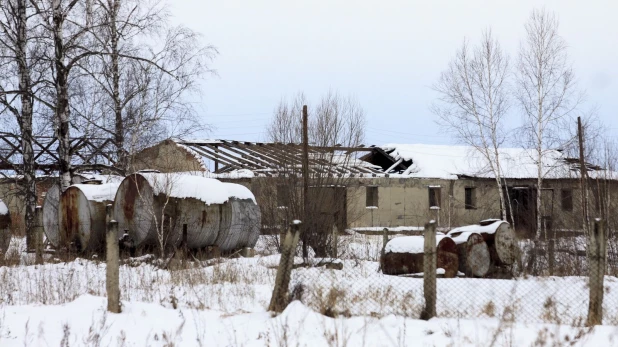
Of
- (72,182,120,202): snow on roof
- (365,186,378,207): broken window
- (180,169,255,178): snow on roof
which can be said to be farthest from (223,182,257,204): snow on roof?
(365,186,378,207): broken window

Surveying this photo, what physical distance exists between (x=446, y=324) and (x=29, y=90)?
526 inches

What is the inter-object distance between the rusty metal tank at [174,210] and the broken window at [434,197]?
660 inches

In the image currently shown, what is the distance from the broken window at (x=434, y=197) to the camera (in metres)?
31.5

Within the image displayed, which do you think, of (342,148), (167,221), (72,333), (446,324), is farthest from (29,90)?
(446,324)

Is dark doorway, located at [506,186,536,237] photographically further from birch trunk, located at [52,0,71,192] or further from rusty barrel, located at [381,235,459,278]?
birch trunk, located at [52,0,71,192]

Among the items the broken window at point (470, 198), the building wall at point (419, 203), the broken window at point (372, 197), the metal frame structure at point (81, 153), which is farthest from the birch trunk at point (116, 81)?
the broken window at point (470, 198)

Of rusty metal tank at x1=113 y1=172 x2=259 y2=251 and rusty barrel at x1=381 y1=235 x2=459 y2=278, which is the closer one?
rusty barrel at x1=381 y1=235 x2=459 y2=278

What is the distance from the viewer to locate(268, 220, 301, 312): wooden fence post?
759cm

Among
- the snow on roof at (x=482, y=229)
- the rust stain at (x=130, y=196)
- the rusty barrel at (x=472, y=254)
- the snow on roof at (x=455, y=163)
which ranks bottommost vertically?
the rusty barrel at (x=472, y=254)

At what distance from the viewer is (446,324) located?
23.3 ft

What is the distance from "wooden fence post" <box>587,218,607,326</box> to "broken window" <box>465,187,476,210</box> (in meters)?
25.2

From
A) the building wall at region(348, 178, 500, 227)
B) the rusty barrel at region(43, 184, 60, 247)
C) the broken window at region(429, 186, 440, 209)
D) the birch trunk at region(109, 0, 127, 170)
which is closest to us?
the rusty barrel at region(43, 184, 60, 247)

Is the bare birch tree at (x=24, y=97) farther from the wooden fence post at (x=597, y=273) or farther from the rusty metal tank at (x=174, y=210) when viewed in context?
the wooden fence post at (x=597, y=273)

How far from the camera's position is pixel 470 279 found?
41.1 ft
